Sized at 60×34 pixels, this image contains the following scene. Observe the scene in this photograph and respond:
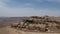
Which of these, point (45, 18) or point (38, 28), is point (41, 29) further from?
point (45, 18)

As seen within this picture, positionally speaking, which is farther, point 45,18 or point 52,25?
point 45,18

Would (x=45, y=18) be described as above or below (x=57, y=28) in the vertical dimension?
above

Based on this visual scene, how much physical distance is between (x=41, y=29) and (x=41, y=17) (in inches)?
99.8

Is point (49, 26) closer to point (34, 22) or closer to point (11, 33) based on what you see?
point (34, 22)

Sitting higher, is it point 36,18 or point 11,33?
point 36,18

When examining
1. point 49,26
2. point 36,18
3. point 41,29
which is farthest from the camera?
point 36,18

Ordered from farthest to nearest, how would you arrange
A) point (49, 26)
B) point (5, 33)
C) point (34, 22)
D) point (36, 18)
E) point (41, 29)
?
1. point (36, 18)
2. point (34, 22)
3. point (49, 26)
4. point (41, 29)
5. point (5, 33)

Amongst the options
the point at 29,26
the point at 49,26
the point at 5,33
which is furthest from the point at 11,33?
the point at 49,26

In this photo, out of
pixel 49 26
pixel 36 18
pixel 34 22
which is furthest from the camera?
pixel 36 18

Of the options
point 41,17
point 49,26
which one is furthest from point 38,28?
point 41,17

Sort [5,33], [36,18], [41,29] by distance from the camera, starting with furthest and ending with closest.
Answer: [36,18], [41,29], [5,33]

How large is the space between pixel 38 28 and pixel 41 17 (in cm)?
238

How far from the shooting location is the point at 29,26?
869cm

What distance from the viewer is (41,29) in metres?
8.24
